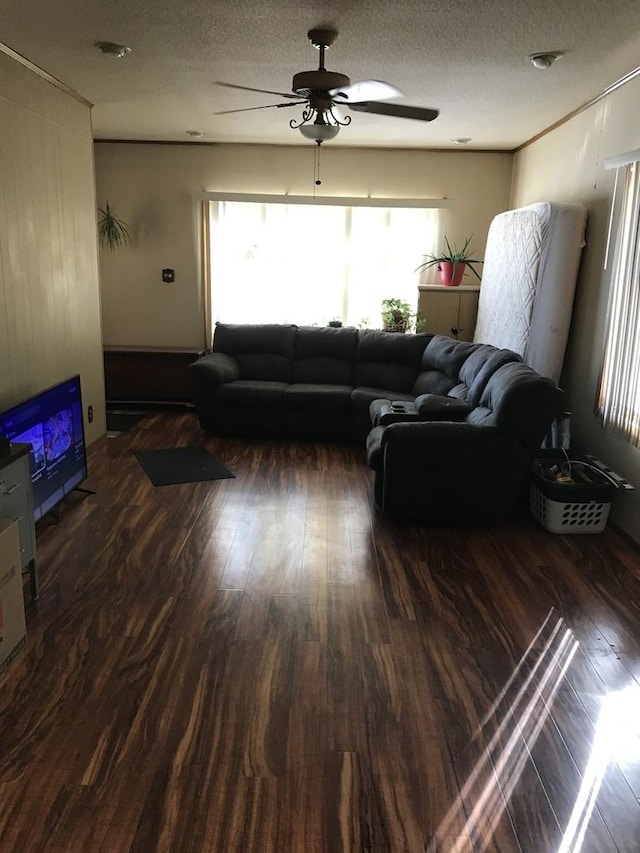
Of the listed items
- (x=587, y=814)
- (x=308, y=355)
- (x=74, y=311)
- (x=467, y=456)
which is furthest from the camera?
(x=308, y=355)

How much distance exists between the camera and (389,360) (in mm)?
5668

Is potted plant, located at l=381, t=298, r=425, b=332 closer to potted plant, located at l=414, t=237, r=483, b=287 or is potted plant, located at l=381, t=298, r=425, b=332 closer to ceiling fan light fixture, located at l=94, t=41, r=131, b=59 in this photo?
potted plant, located at l=414, t=237, r=483, b=287

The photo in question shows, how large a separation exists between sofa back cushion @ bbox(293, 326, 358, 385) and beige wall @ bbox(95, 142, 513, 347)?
130cm

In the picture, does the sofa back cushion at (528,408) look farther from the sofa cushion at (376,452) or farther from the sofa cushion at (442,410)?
the sofa cushion at (376,452)

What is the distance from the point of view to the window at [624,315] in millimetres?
3479

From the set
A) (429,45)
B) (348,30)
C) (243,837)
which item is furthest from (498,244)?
(243,837)

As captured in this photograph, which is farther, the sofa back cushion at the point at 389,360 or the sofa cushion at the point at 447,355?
the sofa back cushion at the point at 389,360

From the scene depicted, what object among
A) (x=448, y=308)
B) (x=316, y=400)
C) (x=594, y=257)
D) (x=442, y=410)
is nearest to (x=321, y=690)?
(x=442, y=410)

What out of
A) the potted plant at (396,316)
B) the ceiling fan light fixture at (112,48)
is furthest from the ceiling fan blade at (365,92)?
the potted plant at (396,316)

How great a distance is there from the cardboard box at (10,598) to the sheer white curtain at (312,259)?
449 cm

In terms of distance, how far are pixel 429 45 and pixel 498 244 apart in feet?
7.48

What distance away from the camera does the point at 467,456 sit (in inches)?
141

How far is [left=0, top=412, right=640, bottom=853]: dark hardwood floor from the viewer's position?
173 centimetres

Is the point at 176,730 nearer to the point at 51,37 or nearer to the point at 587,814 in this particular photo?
the point at 587,814
